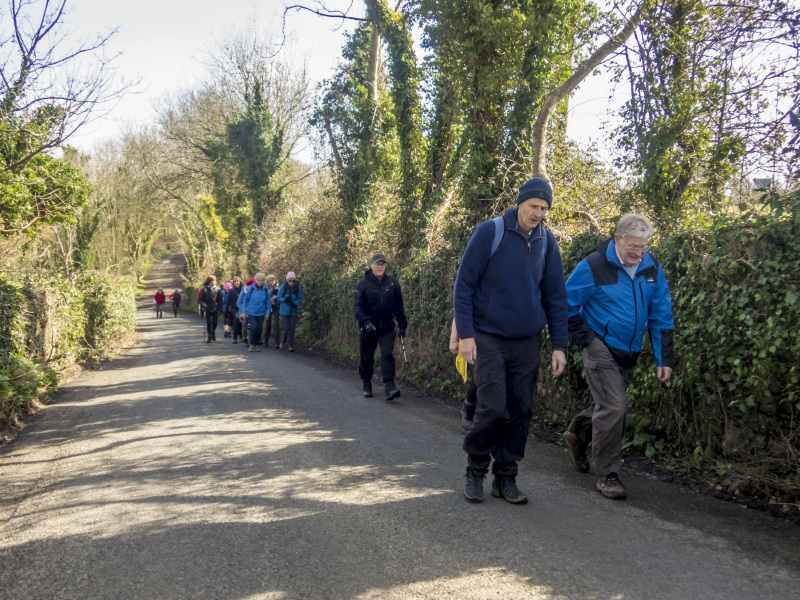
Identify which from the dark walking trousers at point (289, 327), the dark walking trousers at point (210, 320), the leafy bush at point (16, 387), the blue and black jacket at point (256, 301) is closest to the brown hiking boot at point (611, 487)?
the leafy bush at point (16, 387)

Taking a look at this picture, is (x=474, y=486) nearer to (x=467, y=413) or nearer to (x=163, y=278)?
(x=467, y=413)

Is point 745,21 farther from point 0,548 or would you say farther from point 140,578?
point 0,548

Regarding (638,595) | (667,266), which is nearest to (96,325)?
(667,266)

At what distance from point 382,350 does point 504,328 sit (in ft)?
16.3

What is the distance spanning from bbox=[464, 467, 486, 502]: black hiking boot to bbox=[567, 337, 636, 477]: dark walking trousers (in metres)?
0.89

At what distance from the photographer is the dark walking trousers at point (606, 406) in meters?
4.43

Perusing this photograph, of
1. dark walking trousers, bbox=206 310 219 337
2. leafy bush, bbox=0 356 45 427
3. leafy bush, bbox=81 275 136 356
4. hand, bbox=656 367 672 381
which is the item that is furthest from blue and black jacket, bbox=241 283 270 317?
hand, bbox=656 367 672 381

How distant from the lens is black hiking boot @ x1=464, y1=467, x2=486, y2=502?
14.1 ft

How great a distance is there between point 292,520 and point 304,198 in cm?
2982

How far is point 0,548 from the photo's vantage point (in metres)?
3.72

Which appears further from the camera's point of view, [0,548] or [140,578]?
[0,548]

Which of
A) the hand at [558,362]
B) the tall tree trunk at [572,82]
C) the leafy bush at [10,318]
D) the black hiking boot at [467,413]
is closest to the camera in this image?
the hand at [558,362]

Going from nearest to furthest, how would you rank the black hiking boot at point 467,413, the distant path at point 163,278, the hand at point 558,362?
1. the hand at point 558,362
2. the black hiking boot at point 467,413
3. the distant path at point 163,278

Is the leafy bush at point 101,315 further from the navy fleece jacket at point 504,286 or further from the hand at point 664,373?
the hand at point 664,373
